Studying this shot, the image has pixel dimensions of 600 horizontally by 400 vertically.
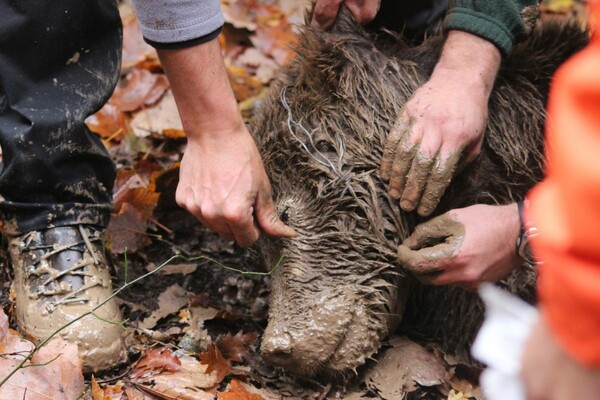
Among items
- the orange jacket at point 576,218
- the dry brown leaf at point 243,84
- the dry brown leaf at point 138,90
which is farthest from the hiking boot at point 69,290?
the dry brown leaf at point 243,84

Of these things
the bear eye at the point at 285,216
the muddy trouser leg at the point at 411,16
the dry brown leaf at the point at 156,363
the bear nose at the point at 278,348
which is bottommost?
the dry brown leaf at the point at 156,363

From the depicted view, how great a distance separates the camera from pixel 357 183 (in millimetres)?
2736

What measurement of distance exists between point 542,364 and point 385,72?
1834 mm

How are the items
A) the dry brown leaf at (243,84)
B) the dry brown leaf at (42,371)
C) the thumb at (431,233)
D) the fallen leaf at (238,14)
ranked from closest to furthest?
the dry brown leaf at (42,371) → the thumb at (431,233) → the dry brown leaf at (243,84) → the fallen leaf at (238,14)

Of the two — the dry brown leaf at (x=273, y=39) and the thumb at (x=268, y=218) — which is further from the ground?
the thumb at (x=268, y=218)

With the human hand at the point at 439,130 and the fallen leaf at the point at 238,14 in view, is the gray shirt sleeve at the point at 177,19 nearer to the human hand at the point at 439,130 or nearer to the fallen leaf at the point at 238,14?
the human hand at the point at 439,130

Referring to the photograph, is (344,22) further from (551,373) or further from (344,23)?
(551,373)

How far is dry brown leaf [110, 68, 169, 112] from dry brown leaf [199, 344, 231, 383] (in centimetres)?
206

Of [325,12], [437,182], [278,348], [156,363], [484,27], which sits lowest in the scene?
[156,363]

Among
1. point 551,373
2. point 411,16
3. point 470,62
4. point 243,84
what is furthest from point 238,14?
point 551,373

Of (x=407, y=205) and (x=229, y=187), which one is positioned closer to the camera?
(x=229, y=187)

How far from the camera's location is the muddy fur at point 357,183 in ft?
8.41

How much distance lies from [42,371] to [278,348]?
734mm

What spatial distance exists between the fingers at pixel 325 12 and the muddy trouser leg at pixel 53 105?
2.54 feet
